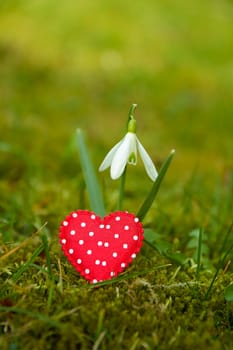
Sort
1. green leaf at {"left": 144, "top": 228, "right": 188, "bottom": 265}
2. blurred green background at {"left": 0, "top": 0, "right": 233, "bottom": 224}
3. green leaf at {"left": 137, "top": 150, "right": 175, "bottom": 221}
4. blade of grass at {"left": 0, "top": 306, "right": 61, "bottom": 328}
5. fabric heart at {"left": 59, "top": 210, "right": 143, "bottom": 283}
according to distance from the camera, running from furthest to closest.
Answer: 1. blurred green background at {"left": 0, "top": 0, "right": 233, "bottom": 224}
2. green leaf at {"left": 144, "top": 228, "right": 188, "bottom": 265}
3. green leaf at {"left": 137, "top": 150, "right": 175, "bottom": 221}
4. fabric heart at {"left": 59, "top": 210, "right": 143, "bottom": 283}
5. blade of grass at {"left": 0, "top": 306, "right": 61, "bottom": 328}

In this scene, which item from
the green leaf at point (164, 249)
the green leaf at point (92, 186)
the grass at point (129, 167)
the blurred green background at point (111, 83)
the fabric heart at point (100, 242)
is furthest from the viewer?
the blurred green background at point (111, 83)

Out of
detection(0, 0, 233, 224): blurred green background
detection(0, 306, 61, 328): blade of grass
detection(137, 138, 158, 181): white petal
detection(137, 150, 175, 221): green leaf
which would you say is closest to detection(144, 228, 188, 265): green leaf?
detection(137, 150, 175, 221): green leaf

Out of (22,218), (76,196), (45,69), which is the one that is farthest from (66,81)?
(22,218)

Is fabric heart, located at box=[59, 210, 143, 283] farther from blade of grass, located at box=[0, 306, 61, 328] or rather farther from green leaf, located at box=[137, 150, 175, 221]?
blade of grass, located at box=[0, 306, 61, 328]

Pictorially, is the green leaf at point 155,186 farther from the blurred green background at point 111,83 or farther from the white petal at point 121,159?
the blurred green background at point 111,83

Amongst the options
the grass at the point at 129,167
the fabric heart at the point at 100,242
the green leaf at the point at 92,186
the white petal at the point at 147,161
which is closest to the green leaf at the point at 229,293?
the grass at the point at 129,167

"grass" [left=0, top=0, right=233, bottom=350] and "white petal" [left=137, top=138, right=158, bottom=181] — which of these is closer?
"grass" [left=0, top=0, right=233, bottom=350]
